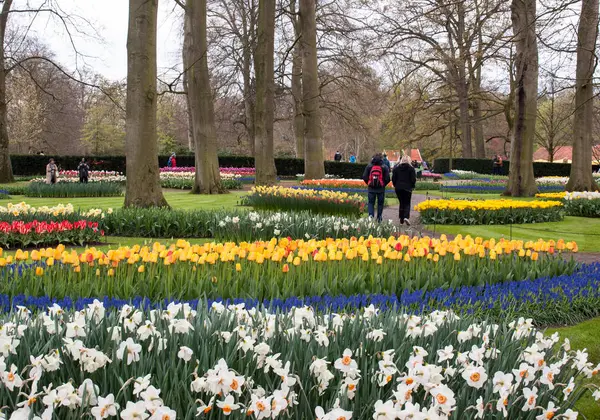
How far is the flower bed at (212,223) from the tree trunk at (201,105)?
28.3ft

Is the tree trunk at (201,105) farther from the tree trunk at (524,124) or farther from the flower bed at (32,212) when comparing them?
the flower bed at (32,212)

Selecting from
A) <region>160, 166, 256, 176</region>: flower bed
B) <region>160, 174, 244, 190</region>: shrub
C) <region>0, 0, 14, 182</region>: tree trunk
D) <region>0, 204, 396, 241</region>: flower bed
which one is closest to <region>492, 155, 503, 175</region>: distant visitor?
<region>160, 166, 256, 176</region>: flower bed

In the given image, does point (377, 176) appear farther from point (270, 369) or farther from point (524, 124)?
point (270, 369)

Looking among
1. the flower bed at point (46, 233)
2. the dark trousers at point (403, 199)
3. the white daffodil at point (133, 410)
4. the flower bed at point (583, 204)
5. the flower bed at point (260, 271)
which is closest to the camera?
the white daffodil at point (133, 410)

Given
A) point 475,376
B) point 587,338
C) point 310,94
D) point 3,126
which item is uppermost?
point 310,94

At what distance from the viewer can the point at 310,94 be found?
24.0 metres

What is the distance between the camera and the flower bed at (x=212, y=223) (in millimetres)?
8875

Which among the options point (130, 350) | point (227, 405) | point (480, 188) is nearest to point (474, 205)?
point (480, 188)

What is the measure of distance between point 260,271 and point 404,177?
7.15 meters

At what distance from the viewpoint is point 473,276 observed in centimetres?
551

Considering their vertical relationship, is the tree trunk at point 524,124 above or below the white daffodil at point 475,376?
above

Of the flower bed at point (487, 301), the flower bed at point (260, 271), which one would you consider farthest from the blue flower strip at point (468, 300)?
the flower bed at point (260, 271)

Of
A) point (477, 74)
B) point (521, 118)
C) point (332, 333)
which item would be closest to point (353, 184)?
point (521, 118)

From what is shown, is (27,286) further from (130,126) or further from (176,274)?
(130,126)
